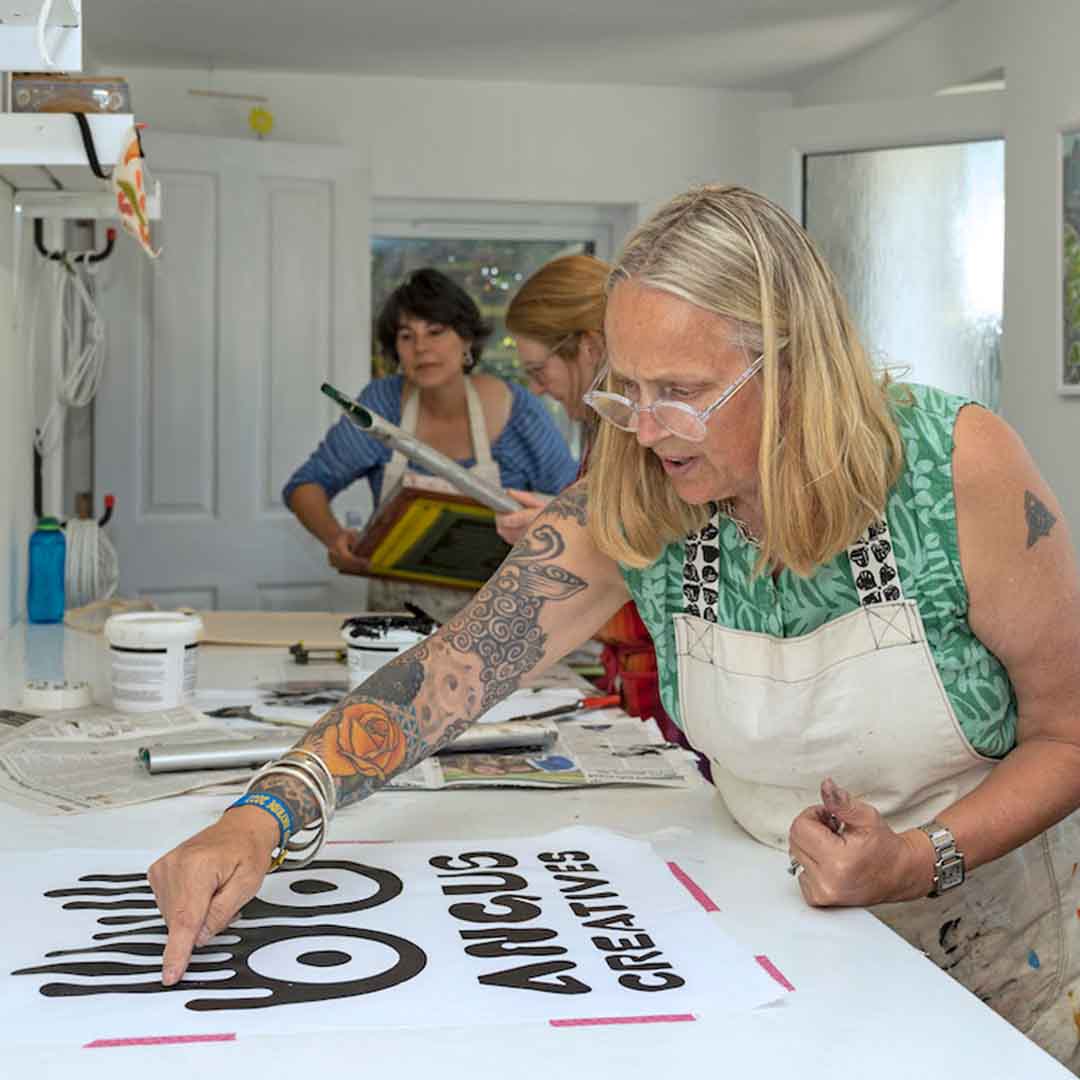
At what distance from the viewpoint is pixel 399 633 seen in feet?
5.89

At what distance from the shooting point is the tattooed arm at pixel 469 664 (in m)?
1.21

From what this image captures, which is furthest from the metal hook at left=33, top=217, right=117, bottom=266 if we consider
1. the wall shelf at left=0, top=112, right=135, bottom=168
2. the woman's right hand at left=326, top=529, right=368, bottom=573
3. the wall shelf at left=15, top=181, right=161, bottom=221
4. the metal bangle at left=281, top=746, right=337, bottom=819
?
the metal bangle at left=281, top=746, right=337, bottom=819

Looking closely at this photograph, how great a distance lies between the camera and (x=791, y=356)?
3.80 feet

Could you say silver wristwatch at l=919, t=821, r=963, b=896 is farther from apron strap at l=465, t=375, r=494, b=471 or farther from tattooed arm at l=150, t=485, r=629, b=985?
apron strap at l=465, t=375, r=494, b=471

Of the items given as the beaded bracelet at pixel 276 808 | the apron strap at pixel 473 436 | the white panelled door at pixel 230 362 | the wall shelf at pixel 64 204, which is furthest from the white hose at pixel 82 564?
the beaded bracelet at pixel 276 808

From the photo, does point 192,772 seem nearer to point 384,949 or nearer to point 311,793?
point 311,793

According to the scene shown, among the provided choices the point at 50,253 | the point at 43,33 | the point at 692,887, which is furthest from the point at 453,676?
the point at 50,253

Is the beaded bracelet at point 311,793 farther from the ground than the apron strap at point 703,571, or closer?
closer

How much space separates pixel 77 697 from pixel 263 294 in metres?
2.83

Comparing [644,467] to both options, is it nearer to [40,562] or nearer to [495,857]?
[495,857]

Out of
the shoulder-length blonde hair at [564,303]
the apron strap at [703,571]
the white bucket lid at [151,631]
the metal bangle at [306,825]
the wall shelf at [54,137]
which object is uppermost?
the wall shelf at [54,137]

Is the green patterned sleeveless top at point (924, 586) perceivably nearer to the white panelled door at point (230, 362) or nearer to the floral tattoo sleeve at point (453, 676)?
the floral tattoo sleeve at point (453, 676)

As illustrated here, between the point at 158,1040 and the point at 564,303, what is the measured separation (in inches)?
75.7

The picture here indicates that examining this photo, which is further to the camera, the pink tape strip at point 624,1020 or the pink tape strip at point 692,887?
the pink tape strip at point 692,887
